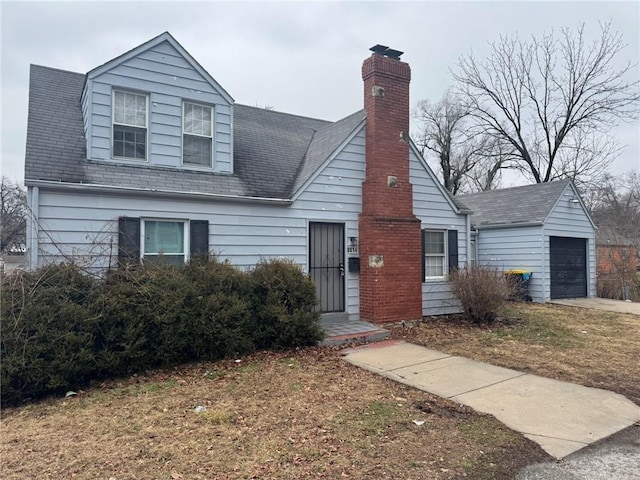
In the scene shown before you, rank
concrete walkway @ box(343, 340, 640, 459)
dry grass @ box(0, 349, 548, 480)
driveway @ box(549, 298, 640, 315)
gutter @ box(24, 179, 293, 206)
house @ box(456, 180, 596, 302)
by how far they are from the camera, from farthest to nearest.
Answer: house @ box(456, 180, 596, 302) < driveway @ box(549, 298, 640, 315) < gutter @ box(24, 179, 293, 206) < concrete walkway @ box(343, 340, 640, 459) < dry grass @ box(0, 349, 548, 480)

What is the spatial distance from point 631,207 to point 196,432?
37.1 metres

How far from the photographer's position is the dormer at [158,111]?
7.58 meters

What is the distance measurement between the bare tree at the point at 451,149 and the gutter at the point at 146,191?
88.8ft

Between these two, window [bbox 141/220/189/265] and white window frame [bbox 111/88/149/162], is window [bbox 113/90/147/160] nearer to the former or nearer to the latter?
white window frame [bbox 111/88/149/162]

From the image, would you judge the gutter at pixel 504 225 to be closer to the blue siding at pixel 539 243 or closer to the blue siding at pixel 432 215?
the blue siding at pixel 539 243

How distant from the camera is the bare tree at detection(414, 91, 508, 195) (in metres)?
33.3

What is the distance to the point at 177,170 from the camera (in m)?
8.19

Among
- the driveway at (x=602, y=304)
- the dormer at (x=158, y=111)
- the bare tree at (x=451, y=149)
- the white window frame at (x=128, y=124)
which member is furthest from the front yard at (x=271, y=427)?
the bare tree at (x=451, y=149)

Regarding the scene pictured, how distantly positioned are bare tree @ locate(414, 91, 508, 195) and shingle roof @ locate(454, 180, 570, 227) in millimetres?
15909

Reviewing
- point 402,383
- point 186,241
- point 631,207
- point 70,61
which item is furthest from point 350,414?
point 631,207

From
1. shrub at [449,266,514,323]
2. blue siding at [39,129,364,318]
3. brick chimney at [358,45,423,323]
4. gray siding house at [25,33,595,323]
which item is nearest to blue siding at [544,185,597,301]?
gray siding house at [25,33,595,323]

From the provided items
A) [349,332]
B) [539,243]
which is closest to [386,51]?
[349,332]

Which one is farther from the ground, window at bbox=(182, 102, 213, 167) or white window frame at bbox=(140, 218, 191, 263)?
window at bbox=(182, 102, 213, 167)

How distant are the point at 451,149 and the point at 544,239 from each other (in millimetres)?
22474
